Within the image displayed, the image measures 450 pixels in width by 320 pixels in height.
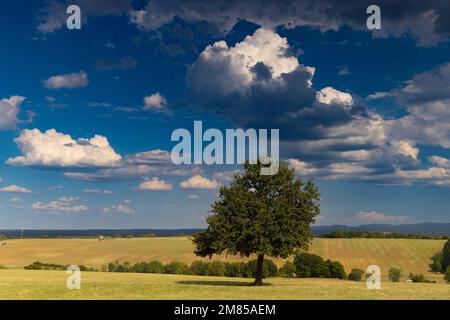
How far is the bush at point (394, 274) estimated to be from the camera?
125 metres

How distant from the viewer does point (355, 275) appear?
435ft

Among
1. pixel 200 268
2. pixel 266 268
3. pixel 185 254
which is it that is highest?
pixel 185 254

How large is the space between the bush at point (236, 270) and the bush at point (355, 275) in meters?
29.0

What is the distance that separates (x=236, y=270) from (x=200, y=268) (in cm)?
1053

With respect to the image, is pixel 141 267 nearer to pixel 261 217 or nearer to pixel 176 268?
pixel 176 268

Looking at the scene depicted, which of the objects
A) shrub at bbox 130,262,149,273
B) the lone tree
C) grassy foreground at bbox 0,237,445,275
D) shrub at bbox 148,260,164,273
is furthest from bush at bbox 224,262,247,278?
the lone tree

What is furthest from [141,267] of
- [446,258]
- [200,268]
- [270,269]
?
[446,258]

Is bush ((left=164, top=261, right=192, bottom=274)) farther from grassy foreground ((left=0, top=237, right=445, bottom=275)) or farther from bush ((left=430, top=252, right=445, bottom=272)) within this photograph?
bush ((left=430, top=252, right=445, bottom=272))

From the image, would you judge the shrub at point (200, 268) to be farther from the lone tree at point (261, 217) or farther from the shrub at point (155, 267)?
the lone tree at point (261, 217)

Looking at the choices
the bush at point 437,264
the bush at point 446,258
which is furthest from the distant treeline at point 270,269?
the bush at point 446,258

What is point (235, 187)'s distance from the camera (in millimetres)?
55438
